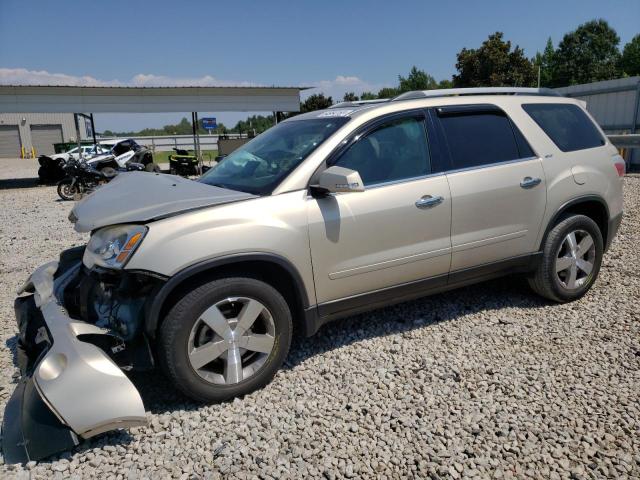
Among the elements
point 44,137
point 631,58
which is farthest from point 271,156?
point 631,58

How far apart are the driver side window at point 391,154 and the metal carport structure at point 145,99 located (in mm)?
20288

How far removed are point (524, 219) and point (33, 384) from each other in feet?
11.8

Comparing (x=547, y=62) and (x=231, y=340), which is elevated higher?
(x=547, y=62)

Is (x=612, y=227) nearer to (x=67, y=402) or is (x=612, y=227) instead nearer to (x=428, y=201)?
(x=428, y=201)

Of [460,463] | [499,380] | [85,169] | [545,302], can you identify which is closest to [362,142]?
[499,380]

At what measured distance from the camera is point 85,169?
13.6m

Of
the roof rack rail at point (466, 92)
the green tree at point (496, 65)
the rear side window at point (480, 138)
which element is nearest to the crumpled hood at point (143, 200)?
the roof rack rail at point (466, 92)

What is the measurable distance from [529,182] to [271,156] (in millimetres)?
2095

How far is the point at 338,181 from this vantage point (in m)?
2.91

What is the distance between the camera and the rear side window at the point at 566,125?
412cm

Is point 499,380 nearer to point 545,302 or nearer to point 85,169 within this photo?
point 545,302

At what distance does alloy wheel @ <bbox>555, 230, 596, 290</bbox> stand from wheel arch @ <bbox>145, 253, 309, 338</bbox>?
96.2 inches

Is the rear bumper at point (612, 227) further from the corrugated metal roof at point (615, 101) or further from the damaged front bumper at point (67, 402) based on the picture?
the corrugated metal roof at point (615, 101)

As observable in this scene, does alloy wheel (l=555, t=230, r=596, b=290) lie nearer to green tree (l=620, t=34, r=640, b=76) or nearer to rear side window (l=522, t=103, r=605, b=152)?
rear side window (l=522, t=103, r=605, b=152)
